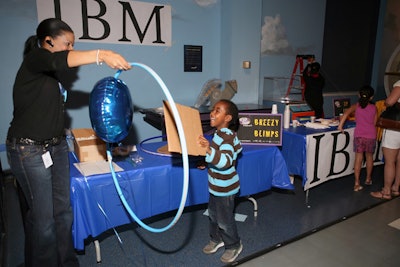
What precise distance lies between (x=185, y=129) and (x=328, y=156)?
7.15ft

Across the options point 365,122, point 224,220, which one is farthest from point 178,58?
point 224,220

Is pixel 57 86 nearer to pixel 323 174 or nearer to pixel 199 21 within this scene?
pixel 323 174

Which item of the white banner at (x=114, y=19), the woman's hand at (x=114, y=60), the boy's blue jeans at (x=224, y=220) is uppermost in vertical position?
the white banner at (x=114, y=19)

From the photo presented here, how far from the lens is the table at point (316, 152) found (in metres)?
2.94

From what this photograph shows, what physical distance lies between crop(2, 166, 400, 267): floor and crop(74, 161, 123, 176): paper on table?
2.33 ft

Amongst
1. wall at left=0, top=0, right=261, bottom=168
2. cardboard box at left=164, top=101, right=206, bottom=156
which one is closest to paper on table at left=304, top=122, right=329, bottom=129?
wall at left=0, top=0, right=261, bottom=168

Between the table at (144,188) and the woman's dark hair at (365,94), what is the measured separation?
135 cm

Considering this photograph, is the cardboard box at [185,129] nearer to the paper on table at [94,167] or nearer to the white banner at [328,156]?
the paper on table at [94,167]

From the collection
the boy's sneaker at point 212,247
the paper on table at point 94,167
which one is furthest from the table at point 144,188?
the boy's sneaker at point 212,247

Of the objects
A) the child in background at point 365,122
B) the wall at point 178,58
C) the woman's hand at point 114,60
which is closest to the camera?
the woman's hand at point 114,60

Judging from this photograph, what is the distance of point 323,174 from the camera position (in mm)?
3143

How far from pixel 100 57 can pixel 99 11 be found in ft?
Answer: 8.60

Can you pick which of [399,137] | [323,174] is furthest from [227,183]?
[399,137]

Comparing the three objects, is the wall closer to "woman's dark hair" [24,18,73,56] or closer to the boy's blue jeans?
"woman's dark hair" [24,18,73,56]
